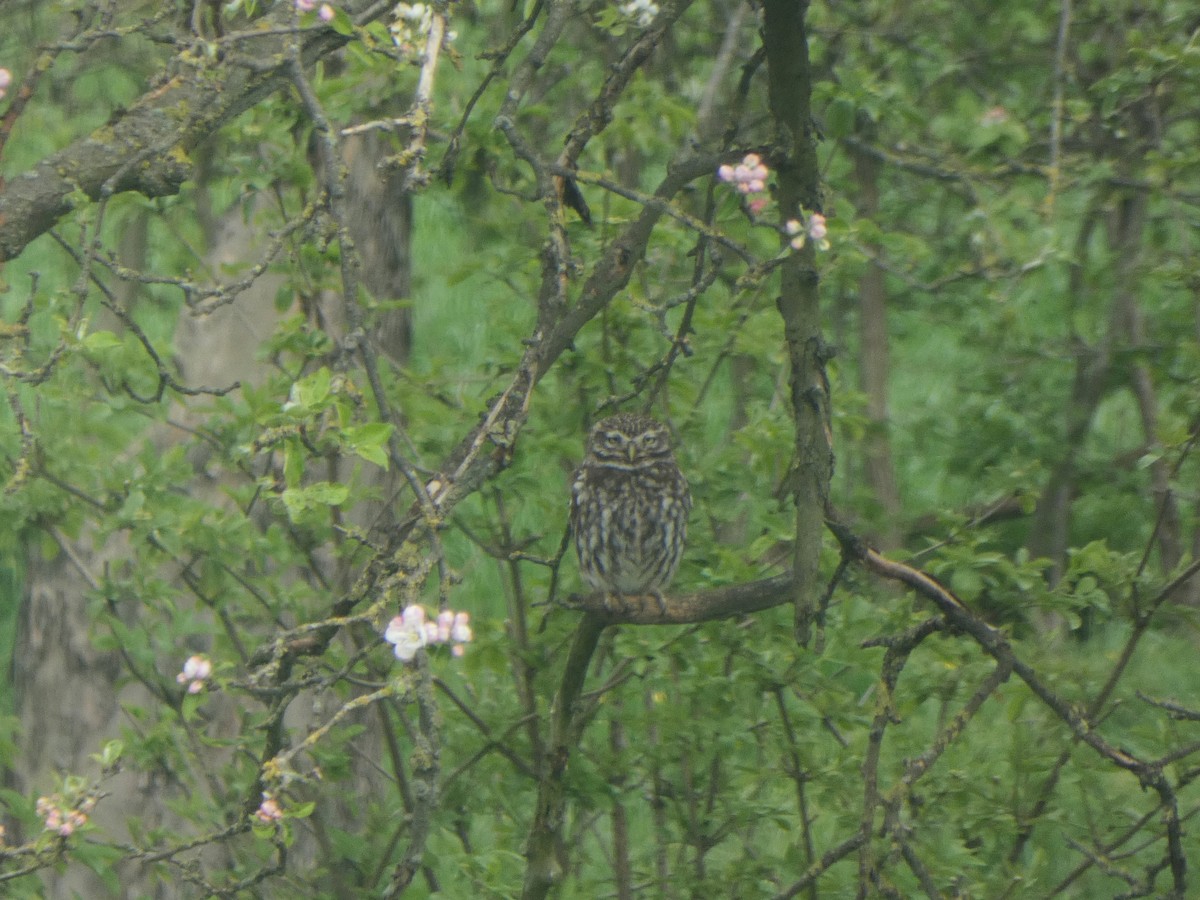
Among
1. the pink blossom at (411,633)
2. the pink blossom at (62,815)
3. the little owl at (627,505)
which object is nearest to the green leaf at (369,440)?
the pink blossom at (411,633)

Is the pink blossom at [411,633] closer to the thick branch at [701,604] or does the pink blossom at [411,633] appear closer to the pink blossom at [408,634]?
the pink blossom at [408,634]

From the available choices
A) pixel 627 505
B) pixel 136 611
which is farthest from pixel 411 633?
pixel 136 611

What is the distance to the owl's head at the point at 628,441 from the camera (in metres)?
4.60

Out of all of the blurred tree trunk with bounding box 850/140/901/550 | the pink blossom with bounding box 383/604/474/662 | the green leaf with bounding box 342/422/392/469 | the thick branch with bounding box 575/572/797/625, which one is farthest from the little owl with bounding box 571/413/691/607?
the pink blossom with bounding box 383/604/474/662

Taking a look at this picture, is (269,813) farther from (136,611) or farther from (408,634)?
(136,611)

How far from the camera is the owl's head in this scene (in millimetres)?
4598

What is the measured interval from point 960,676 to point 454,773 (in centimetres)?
126

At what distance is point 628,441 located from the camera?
4.61 metres

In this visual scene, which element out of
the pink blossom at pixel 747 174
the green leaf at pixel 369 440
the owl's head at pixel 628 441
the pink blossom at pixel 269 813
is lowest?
the pink blossom at pixel 269 813

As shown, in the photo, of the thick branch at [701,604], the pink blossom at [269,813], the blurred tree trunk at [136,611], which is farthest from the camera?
the blurred tree trunk at [136,611]

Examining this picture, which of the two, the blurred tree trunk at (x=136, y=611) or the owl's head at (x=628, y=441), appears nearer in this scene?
the owl's head at (x=628, y=441)

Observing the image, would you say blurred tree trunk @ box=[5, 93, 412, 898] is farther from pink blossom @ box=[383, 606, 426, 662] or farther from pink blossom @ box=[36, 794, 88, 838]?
pink blossom @ box=[383, 606, 426, 662]

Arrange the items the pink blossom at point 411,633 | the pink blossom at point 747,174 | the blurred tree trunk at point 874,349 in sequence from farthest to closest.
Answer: the blurred tree trunk at point 874,349, the pink blossom at point 747,174, the pink blossom at point 411,633

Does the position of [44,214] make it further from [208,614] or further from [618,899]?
[208,614]
